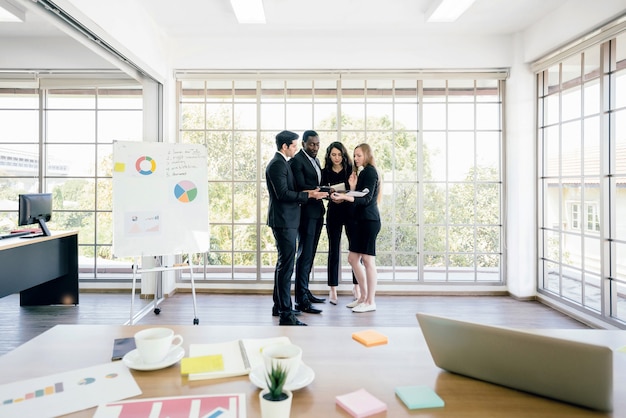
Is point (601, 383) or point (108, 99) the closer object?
point (601, 383)

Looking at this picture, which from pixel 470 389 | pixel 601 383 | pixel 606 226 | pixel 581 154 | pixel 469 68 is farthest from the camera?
pixel 469 68

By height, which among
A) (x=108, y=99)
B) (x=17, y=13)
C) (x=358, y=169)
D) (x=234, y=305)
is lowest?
(x=234, y=305)

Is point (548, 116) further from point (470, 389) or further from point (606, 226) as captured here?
point (470, 389)

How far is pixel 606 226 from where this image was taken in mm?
3654

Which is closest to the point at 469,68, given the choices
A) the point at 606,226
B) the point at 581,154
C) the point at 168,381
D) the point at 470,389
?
the point at 581,154

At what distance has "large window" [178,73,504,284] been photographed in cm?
497

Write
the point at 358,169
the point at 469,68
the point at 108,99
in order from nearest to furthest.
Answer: the point at 358,169
the point at 469,68
the point at 108,99

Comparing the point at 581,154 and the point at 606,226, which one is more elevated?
the point at 581,154

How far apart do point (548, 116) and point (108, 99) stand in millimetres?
5645

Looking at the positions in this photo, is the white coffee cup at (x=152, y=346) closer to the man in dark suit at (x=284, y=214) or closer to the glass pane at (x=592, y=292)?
the man in dark suit at (x=284, y=214)

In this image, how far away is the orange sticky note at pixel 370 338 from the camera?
50.1 inches

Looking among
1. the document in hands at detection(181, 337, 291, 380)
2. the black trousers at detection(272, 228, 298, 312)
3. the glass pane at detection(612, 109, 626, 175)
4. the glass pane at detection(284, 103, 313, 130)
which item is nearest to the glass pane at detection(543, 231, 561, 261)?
the glass pane at detection(612, 109, 626, 175)

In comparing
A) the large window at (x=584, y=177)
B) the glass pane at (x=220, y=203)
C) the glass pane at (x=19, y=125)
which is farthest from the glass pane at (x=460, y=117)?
the glass pane at (x=19, y=125)

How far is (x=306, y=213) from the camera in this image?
4.06 m
